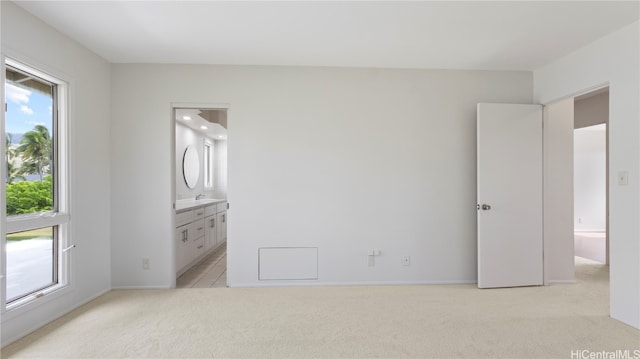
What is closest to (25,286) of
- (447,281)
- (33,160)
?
(33,160)

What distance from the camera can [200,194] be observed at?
19.4 feet

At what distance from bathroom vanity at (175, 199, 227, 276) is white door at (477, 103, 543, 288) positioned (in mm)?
3564

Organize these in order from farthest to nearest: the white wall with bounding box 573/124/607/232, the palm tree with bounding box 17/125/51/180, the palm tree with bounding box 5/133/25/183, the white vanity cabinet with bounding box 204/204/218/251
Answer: the white wall with bounding box 573/124/607/232, the white vanity cabinet with bounding box 204/204/218/251, the palm tree with bounding box 17/125/51/180, the palm tree with bounding box 5/133/25/183

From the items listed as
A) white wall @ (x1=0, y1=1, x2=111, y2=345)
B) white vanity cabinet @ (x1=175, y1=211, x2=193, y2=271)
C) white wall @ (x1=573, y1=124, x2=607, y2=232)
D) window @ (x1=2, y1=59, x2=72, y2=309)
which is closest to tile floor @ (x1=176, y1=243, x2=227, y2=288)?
white vanity cabinet @ (x1=175, y1=211, x2=193, y2=271)

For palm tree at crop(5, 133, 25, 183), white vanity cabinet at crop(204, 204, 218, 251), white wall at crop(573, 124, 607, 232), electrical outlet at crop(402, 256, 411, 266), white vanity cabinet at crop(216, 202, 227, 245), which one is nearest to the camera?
palm tree at crop(5, 133, 25, 183)

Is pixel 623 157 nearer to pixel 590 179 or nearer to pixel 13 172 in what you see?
pixel 13 172

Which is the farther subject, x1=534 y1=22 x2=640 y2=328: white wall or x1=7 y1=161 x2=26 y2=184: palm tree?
x1=534 y1=22 x2=640 y2=328: white wall

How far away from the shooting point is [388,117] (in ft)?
11.7

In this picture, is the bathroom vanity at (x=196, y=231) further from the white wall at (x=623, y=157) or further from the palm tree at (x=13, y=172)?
the white wall at (x=623, y=157)

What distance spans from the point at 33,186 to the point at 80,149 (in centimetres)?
55

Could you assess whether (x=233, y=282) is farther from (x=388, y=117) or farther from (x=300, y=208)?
(x=388, y=117)

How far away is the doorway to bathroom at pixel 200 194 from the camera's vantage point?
383cm

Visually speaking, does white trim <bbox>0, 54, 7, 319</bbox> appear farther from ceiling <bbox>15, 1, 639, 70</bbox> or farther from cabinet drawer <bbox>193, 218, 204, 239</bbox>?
cabinet drawer <bbox>193, 218, 204, 239</bbox>

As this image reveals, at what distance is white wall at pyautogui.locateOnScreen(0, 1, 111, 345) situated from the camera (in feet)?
7.60
